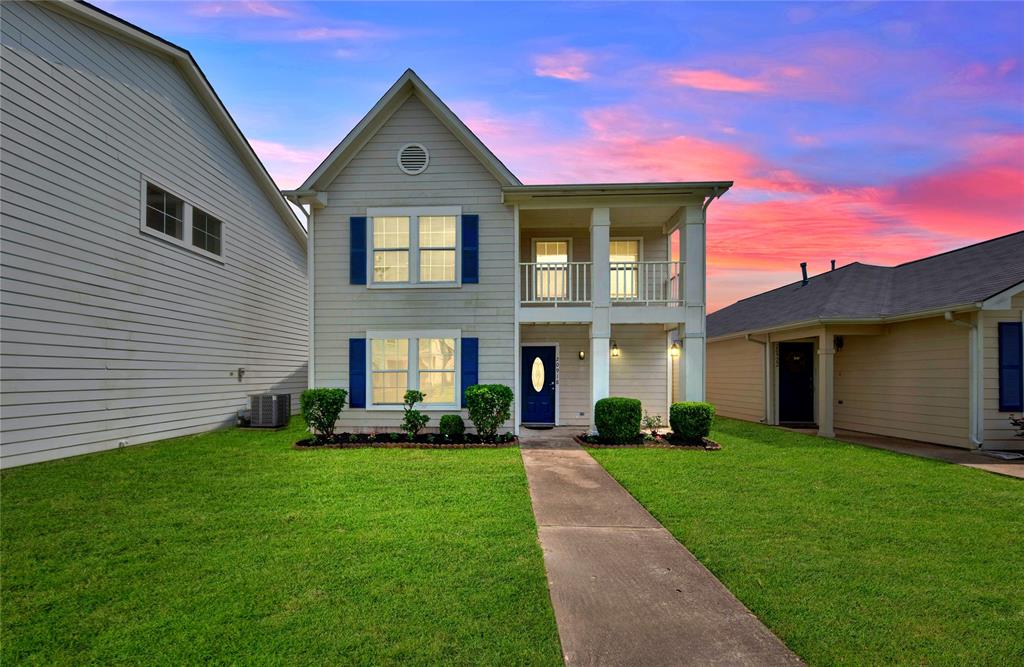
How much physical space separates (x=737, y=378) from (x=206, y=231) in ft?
51.9

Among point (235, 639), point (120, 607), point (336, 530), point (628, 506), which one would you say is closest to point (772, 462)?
point (628, 506)

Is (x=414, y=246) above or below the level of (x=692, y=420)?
above

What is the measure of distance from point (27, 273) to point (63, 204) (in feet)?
4.35

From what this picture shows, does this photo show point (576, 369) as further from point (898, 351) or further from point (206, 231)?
point (206, 231)

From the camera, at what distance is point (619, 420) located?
9.23 metres

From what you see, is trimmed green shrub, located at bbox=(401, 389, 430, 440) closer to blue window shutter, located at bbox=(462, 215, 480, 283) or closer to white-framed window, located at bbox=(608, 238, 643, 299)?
blue window shutter, located at bbox=(462, 215, 480, 283)

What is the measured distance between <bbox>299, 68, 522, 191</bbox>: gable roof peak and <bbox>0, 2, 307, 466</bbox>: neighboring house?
3.11 metres

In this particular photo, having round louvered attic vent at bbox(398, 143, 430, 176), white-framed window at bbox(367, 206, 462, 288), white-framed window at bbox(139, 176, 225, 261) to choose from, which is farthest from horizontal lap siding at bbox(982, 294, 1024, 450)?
white-framed window at bbox(139, 176, 225, 261)

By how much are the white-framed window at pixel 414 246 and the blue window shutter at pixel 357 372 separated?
1.38 meters

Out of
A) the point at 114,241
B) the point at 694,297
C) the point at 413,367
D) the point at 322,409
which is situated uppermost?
the point at 114,241

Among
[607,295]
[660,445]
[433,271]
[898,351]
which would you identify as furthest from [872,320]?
[433,271]

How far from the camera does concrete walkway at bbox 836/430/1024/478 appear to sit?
7502 millimetres

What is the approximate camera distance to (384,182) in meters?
10.2

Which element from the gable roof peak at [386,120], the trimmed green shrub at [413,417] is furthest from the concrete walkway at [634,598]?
the gable roof peak at [386,120]
